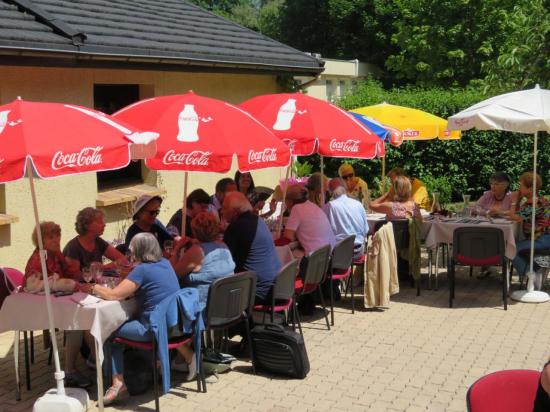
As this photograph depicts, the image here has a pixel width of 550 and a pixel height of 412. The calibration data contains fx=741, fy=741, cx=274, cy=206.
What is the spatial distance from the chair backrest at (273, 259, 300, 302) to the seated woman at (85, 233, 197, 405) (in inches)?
47.9

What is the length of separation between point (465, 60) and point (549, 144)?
1503 centimetres

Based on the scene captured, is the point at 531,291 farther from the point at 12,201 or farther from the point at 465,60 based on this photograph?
the point at 465,60

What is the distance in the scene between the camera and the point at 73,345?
20.5ft

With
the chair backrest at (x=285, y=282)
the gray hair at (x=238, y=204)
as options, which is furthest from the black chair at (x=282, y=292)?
the gray hair at (x=238, y=204)

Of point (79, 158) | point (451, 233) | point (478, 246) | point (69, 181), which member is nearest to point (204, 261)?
point (79, 158)

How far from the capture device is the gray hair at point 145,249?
5.82 meters

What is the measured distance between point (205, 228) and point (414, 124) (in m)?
6.15

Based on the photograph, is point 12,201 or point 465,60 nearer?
point 12,201

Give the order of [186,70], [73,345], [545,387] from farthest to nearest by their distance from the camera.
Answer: [186,70] → [73,345] → [545,387]

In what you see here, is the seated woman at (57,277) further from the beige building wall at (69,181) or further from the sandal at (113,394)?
the beige building wall at (69,181)

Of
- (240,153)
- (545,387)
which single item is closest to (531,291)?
(240,153)

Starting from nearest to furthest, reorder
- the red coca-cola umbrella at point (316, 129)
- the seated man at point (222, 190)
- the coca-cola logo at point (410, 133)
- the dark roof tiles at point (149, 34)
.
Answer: the red coca-cola umbrella at point (316, 129) < the dark roof tiles at point (149, 34) < the seated man at point (222, 190) < the coca-cola logo at point (410, 133)

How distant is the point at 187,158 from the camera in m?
6.07

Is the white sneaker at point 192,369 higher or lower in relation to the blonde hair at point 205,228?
lower
